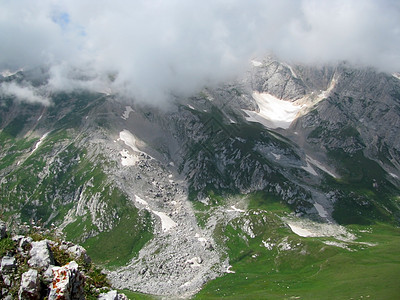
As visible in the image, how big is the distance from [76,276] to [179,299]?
108 metres

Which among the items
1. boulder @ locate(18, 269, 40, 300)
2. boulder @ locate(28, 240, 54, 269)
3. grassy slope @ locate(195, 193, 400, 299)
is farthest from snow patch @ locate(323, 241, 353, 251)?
boulder @ locate(18, 269, 40, 300)

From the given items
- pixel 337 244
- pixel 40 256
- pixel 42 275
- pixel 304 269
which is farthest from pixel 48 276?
pixel 337 244

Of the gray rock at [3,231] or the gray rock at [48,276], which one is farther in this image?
the gray rock at [3,231]

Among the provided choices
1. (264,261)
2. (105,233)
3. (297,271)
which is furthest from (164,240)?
(297,271)

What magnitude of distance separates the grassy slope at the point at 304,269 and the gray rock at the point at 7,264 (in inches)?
3303

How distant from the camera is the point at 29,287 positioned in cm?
1934

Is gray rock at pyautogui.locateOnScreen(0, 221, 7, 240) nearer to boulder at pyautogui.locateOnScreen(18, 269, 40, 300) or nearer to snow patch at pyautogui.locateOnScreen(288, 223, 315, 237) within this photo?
boulder at pyautogui.locateOnScreen(18, 269, 40, 300)

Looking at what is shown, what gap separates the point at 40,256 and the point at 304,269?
134 m

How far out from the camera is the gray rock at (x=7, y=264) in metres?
21.4

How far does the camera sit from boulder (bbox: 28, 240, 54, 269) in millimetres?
21469

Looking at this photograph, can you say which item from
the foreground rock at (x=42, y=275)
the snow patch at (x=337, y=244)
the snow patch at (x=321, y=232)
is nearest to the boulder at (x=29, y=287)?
the foreground rock at (x=42, y=275)

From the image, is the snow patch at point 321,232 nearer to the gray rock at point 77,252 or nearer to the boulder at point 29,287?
the gray rock at point 77,252

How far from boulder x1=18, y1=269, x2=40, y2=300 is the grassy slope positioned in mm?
83477

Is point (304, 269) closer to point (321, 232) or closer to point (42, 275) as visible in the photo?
point (321, 232)
